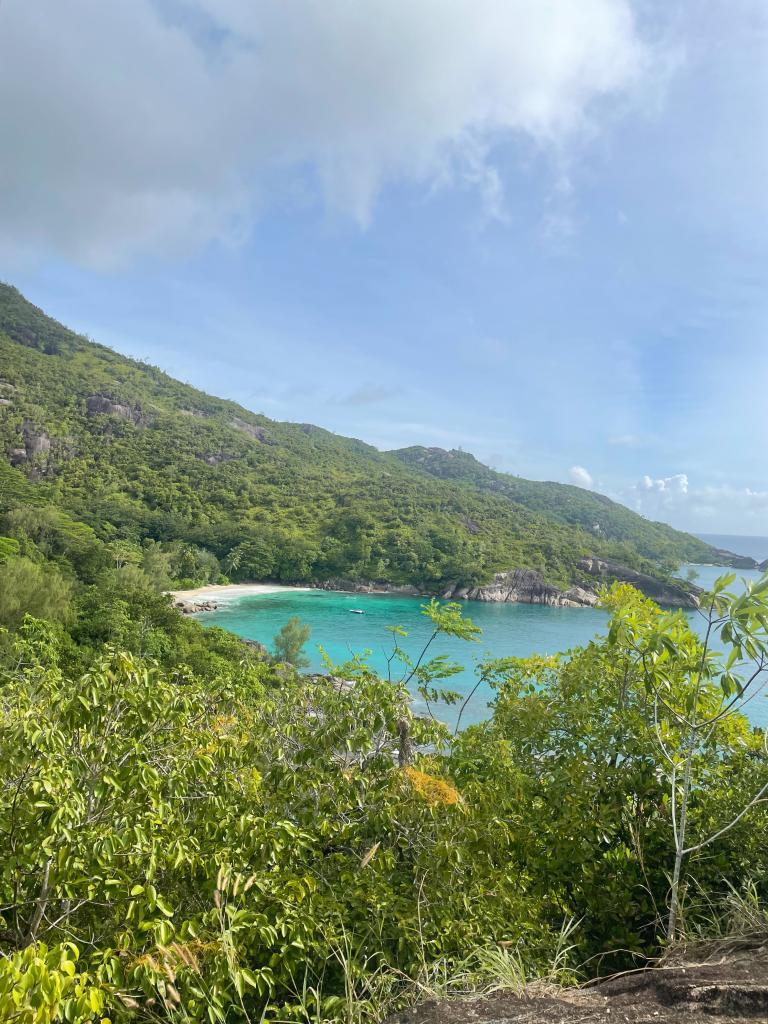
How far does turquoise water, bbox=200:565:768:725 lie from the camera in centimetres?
3684

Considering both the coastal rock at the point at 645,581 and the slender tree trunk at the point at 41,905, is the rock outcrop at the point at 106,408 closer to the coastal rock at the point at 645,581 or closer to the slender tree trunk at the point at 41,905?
the coastal rock at the point at 645,581

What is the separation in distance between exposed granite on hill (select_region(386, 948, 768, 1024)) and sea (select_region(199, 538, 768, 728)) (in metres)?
24.7

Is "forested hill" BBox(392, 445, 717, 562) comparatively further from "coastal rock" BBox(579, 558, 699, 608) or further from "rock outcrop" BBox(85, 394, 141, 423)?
"rock outcrop" BBox(85, 394, 141, 423)

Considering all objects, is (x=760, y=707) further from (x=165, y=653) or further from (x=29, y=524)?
(x=29, y=524)

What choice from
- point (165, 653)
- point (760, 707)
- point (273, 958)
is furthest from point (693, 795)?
point (760, 707)

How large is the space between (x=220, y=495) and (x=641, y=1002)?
83602 millimetres

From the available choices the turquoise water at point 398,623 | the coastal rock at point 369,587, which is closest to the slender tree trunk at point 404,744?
the turquoise water at point 398,623

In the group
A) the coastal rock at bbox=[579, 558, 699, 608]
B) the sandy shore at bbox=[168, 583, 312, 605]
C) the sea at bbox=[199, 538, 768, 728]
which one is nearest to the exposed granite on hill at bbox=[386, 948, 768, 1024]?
the sea at bbox=[199, 538, 768, 728]

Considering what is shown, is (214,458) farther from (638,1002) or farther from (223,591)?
(638,1002)

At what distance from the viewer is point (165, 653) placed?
2273 cm

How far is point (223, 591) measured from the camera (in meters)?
58.2

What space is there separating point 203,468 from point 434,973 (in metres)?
93.6

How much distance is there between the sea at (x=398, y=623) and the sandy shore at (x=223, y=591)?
1.37 m

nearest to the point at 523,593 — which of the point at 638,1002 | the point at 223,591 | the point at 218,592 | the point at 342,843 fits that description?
the point at 223,591
